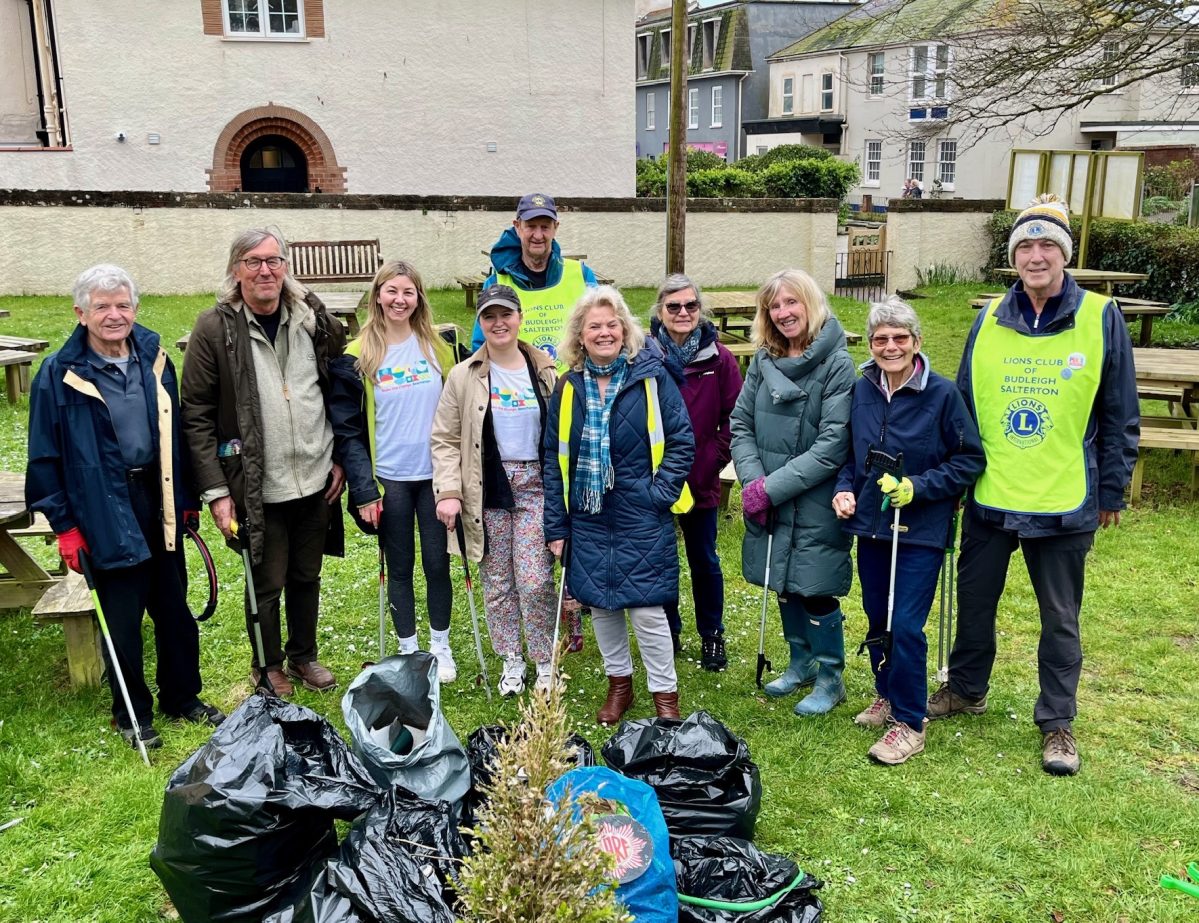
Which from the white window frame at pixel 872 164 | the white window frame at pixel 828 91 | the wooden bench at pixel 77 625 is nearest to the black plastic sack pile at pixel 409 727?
the wooden bench at pixel 77 625

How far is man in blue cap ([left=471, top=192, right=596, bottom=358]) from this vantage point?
493 cm

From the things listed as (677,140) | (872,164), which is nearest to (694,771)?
(677,140)

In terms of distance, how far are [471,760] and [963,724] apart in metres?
2.18

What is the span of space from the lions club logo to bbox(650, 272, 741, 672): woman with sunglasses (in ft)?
4.11

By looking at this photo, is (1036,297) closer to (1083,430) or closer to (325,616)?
(1083,430)

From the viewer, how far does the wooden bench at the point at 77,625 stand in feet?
14.8

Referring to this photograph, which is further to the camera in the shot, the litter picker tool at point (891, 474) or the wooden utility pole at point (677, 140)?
the wooden utility pole at point (677, 140)

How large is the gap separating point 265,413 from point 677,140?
21.6 feet

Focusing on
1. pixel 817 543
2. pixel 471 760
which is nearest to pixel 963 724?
pixel 817 543

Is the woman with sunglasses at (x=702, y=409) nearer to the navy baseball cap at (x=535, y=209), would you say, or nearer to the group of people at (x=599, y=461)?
the group of people at (x=599, y=461)

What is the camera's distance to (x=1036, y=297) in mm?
3943

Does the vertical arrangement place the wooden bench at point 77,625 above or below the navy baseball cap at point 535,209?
below

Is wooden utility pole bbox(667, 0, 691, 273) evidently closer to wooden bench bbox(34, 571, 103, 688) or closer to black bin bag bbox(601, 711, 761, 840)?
wooden bench bbox(34, 571, 103, 688)

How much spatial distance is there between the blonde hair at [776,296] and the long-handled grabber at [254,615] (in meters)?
2.34
